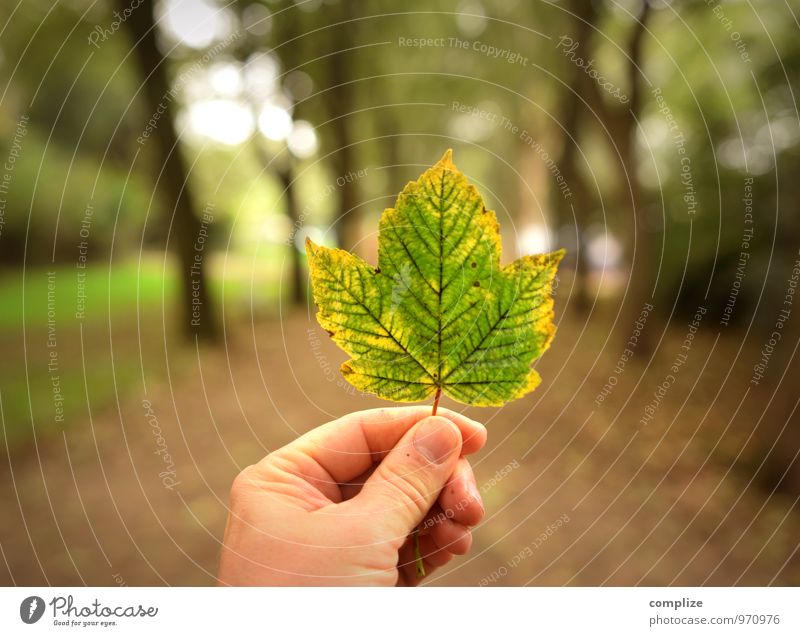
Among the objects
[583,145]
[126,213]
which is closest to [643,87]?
[583,145]

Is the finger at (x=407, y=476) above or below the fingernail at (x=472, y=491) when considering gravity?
above

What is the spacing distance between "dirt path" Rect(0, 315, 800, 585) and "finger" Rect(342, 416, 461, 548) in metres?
1.58

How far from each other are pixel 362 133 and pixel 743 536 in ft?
32.6

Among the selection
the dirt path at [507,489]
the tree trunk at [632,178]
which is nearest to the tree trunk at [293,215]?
the dirt path at [507,489]

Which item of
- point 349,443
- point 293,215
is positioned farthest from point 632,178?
point 293,215

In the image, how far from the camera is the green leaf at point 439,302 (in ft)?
→ 2.96

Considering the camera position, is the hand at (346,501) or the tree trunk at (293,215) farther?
the tree trunk at (293,215)

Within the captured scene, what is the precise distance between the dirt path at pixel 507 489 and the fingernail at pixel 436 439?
1.64 m

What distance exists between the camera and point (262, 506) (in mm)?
Answer: 1196

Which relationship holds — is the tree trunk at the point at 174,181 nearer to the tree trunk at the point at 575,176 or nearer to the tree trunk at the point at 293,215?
the tree trunk at the point at 293,215

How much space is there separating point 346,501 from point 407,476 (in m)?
0.14
